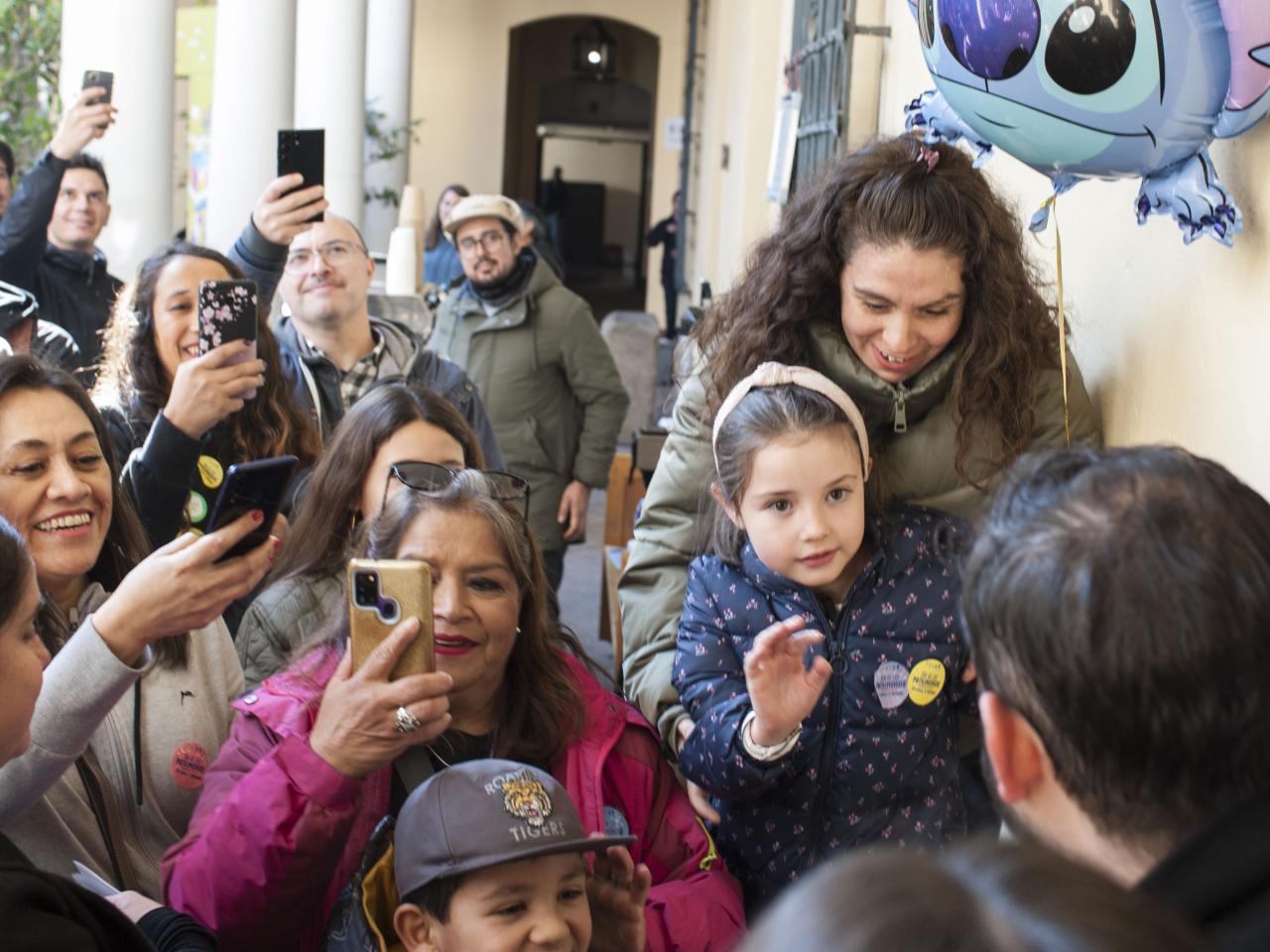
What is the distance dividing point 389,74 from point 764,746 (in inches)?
471

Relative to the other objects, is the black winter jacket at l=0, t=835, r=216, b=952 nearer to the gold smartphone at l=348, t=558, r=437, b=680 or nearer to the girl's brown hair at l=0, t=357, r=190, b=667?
the gold smartphone at l=348, t=558, r=437, b=680

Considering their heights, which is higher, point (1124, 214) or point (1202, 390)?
point (1124, 214)

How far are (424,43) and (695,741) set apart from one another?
1694 cm

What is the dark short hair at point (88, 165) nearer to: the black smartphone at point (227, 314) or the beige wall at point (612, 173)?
the black smartphone at point (227, 314)

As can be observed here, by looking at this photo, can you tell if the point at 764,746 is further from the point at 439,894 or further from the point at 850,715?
the point at 439,894

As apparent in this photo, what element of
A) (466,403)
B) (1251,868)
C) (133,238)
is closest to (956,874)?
(1251,868)

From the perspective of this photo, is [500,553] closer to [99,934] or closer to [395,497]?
[395,497]

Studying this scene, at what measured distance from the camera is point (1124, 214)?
249 cm

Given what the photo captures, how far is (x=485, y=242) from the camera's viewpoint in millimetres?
5355

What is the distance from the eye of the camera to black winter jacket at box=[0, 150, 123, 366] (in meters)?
4.69

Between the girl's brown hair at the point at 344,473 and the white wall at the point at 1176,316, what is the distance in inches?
50.1

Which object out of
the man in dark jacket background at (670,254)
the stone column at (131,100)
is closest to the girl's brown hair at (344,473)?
the stone column at (131,100)

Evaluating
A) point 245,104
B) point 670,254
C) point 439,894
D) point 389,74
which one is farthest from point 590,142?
point 439,894

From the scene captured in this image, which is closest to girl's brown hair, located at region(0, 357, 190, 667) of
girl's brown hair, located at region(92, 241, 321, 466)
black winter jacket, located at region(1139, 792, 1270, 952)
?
girl's brown hair, located at region(92, 241, 321, 466)
